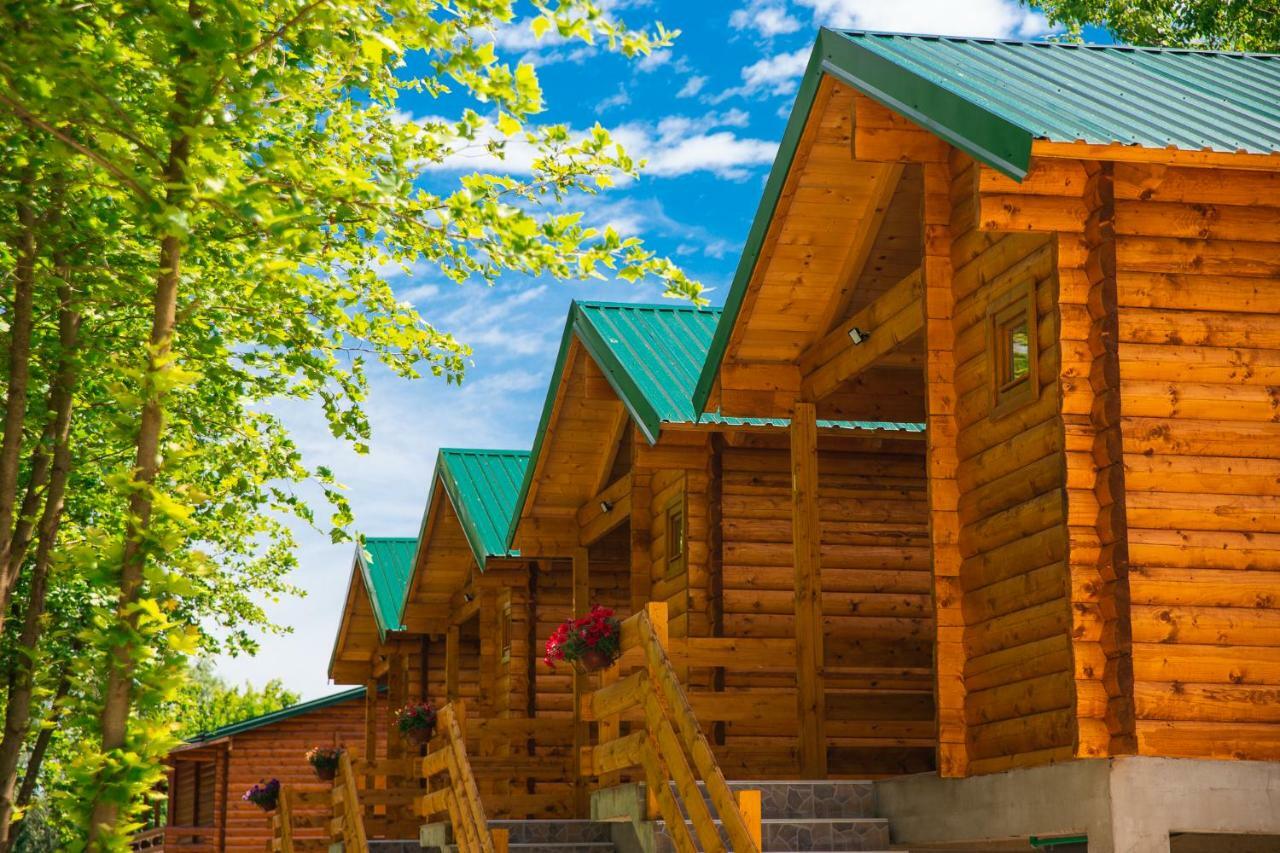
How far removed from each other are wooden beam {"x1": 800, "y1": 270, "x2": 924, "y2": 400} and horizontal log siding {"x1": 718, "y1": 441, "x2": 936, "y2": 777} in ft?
7.45

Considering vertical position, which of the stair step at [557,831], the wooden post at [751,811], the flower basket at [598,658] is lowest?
the stair step at [557,831]

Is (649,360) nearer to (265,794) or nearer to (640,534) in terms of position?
(640,534)

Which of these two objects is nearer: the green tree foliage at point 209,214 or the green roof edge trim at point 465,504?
the green tree foliage at point 209,214

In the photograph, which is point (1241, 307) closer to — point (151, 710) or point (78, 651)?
point (151, 710)

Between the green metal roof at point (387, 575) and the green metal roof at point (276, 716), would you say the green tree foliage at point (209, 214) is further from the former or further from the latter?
the green metal roof at point (276, 716)

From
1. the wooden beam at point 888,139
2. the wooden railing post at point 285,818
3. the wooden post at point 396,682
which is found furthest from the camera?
the wooden post at point 396,682

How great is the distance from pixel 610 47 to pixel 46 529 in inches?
396

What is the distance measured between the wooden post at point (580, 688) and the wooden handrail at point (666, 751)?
4.97 meters

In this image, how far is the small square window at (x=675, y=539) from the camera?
1806 cm

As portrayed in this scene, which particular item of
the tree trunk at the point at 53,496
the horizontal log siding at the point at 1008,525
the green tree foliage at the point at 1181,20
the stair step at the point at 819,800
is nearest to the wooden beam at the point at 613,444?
the tree trunk at the point at 53,496

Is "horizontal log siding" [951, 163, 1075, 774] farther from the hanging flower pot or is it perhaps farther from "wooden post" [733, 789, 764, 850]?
the hanging flower pot

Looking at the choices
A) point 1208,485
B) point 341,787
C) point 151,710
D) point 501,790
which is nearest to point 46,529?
point 341,787

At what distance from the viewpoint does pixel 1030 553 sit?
34.9 ft

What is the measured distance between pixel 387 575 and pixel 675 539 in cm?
1370
